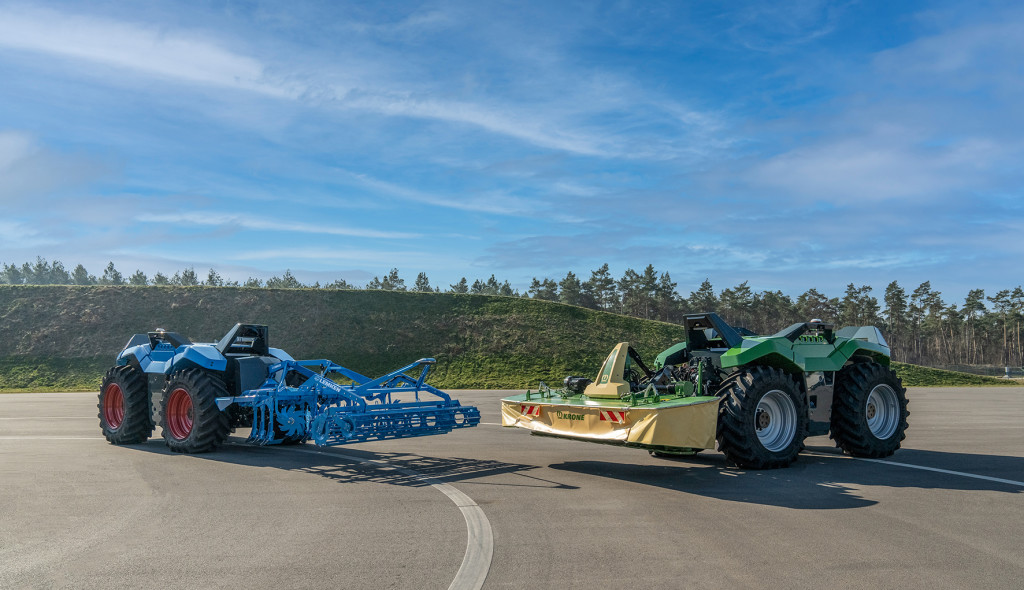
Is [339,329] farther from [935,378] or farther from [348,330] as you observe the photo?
[935,378]

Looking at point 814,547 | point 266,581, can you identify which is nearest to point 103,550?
point 266,581

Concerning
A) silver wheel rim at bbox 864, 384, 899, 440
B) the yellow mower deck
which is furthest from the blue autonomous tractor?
silver wheel rim at bbox 864, 384, 899, 440

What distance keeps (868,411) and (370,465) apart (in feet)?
24.9

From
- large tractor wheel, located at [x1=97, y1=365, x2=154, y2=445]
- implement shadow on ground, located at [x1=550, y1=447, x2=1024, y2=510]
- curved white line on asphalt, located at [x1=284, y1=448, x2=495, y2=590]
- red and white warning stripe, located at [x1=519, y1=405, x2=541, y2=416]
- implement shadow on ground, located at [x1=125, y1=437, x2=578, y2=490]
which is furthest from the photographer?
large tractor wheel, located at [x1=97, y1=365, x2=154, y2=445]

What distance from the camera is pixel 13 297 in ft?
166

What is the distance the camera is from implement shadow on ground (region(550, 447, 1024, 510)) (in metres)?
7.12

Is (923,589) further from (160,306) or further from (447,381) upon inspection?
(160,306)

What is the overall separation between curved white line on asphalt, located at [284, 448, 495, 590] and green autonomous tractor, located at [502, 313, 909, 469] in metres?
1.79

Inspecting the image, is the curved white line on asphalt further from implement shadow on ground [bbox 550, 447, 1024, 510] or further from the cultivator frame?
implement shadow on ground [bbox 550, 447, 1024, 510]

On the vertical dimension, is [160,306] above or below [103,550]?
above

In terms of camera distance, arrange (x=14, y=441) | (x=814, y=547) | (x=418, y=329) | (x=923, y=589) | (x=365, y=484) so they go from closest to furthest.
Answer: (x=923, y=589) → (x=814, y=547) → (x=365, y=484) → (x=14, y=441) → (x=418, y=329)

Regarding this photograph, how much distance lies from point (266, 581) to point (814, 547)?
4.06m

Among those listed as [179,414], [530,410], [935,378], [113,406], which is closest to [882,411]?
[530,410]

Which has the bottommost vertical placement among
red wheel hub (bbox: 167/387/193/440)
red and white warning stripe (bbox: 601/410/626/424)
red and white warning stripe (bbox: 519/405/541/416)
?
red wheel hub (bbox: 167/387/193/440)
